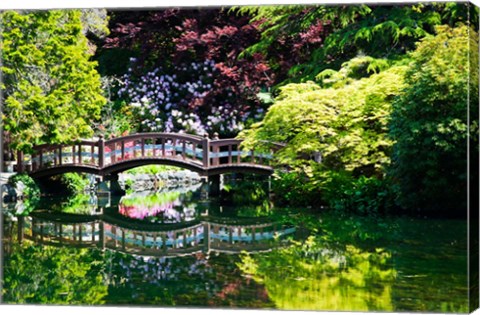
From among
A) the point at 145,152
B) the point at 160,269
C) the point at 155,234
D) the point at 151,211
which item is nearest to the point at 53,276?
the point at 160,269

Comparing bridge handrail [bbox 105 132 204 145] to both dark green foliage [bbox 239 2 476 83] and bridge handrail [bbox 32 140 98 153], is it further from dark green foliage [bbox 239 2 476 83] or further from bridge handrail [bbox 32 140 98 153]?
dark green foliage [bbox 239 2 476 83]

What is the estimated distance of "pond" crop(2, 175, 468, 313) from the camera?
20.6ft

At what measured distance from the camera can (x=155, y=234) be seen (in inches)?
347

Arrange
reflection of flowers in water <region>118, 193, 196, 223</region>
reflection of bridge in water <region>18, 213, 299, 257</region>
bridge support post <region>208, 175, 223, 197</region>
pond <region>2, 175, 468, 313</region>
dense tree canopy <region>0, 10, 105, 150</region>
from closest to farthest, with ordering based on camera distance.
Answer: pond <region>2, 175, 468, 313</region> → reflection of bridge in water <region>18, 213, 299, 257</region> → dense tree canopy <region>0, 10, 105, 150</region> → reflection of flowers in water <region>118, 193, 196, 223</region> → bridge support post <region>208, 175, 223, 197</region>

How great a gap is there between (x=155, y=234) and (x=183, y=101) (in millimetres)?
1596

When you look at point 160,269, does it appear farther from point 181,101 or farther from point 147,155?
point 181,101

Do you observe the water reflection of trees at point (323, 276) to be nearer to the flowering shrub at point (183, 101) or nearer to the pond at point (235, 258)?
the pond at point (235, 258)

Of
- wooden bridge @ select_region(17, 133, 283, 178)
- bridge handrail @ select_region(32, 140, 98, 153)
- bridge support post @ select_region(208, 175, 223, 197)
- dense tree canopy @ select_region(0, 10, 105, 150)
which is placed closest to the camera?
dense tree canopy @ select_region(0, 10, 105, 150)

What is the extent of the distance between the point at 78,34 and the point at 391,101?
9.86ft

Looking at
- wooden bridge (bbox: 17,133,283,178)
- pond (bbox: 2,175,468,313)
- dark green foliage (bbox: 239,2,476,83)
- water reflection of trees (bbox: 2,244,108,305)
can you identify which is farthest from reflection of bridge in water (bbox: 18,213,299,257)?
dark green foliage (bbox: 239,2,476,83)

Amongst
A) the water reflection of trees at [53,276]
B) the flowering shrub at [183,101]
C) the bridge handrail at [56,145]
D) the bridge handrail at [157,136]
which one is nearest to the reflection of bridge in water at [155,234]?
the water reflection of trees at [53,276]

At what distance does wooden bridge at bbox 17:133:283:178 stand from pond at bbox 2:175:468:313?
0.43 meters

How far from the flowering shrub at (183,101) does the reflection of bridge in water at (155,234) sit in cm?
100

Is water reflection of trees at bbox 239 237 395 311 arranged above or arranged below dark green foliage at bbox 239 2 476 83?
below
